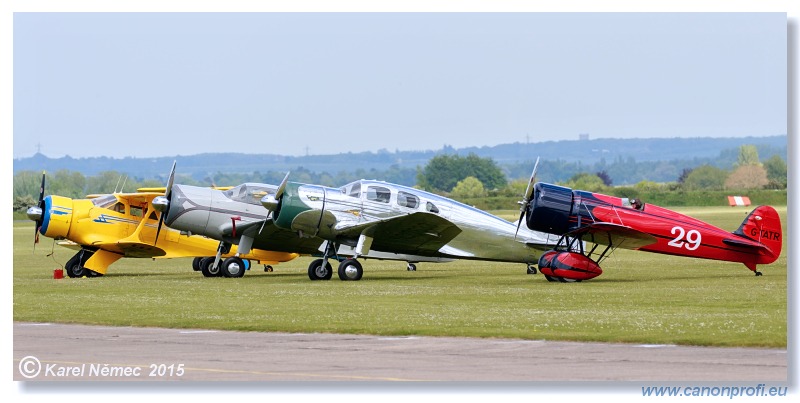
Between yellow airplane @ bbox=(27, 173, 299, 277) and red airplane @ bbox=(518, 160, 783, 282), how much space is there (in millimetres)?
8031

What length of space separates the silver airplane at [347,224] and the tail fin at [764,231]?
4.59 metres

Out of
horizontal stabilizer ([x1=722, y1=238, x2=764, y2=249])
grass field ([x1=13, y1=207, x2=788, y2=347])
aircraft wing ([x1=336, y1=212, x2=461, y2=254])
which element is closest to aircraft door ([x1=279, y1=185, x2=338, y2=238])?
aircraft wing ([x1=336, y1=212, x2=461, y2=254])

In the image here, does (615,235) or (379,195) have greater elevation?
(615,235)

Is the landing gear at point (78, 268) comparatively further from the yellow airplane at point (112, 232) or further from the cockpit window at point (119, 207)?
the cockpit window at point (119, 207)

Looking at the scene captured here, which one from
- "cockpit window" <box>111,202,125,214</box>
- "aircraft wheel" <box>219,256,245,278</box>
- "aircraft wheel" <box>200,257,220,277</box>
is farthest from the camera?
"cockpit window" <box>111,202,125,214</box>

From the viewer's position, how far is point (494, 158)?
433 ft

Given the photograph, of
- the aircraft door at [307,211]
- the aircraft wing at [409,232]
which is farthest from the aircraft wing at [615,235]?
the aircraft door at [307,211]

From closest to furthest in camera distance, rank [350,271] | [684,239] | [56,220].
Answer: [684,239] → [350,271] → [56,220]

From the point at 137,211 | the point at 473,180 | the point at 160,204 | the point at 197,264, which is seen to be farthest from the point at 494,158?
the point at 160,204

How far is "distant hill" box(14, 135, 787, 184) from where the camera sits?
134 meters

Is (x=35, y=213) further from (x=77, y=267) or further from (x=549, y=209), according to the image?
(x=549, y=209)

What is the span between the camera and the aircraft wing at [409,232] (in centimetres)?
2803

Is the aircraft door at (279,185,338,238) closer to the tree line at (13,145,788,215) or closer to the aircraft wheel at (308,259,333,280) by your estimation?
the aircraft wheel at (308,259,333,280)

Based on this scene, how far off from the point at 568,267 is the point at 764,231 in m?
4.74
